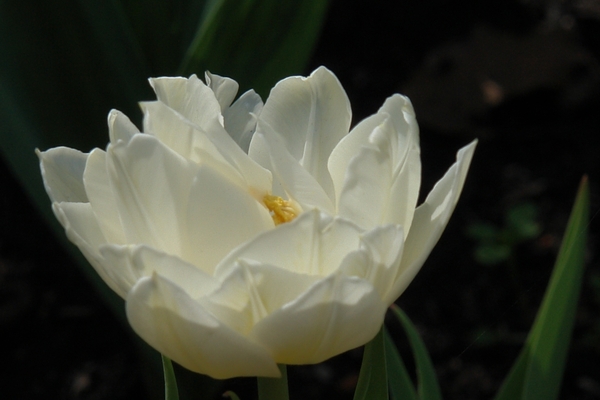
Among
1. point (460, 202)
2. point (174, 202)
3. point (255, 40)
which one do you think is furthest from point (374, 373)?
point (460, 202)

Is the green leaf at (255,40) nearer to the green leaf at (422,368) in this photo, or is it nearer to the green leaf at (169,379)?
the green leaf at (422,368)

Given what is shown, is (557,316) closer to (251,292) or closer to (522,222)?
(251,292)

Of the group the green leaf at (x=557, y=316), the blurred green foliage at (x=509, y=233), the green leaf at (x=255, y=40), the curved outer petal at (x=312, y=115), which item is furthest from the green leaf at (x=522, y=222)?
the curved outer petal at (x=312, y=115)

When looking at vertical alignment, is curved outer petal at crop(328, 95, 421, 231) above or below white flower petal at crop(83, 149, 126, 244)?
below

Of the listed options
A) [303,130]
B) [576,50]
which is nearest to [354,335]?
[303,130]

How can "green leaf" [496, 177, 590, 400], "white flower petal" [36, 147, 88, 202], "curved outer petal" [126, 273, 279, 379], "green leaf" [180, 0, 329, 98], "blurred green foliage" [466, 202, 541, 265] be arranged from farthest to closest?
"blurred green foliage" [466, 202, 541, 265] → "green leaf" [180, 0, 329, 98] → "green leaf" [496, 177, 590, 400] → "white flower petal" [36, 147, 88, 202] → "curved outer petal" [126, 273, 279, 379]

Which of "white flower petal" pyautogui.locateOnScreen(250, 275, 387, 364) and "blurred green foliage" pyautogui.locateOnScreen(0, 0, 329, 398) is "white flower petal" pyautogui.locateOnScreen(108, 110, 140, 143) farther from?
"blurred green foliage" pyautogui.locateOnScreen(0, 0, 329, 398)

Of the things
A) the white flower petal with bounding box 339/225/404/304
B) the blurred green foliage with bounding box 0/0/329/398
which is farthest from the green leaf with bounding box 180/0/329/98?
the white flower petal with bounding box 339/225/404/304
